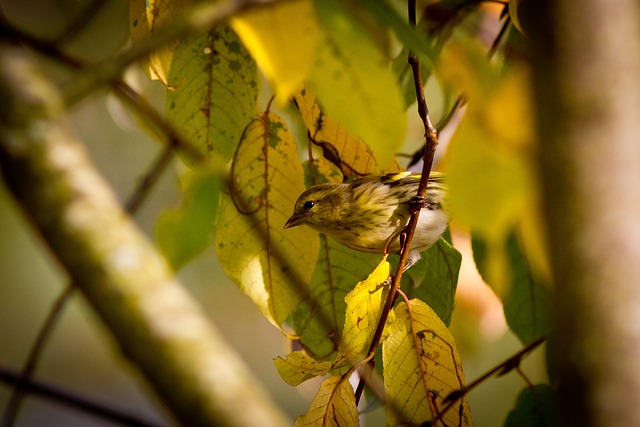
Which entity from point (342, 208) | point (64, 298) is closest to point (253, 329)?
point (342, 208)

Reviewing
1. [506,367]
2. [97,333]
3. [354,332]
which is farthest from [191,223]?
[97,333]

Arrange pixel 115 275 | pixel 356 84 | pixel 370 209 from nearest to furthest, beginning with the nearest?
pixel 115 275
pixel 356 84
pixel 370 209

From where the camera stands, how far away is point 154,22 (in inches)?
47.3

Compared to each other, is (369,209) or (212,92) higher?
(369,209)

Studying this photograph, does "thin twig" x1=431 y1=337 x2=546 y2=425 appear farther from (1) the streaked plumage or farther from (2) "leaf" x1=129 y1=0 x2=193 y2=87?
(1) the streaked plumage

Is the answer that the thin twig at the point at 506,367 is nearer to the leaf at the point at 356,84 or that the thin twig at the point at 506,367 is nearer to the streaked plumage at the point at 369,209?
the leaf at the point at 356,84

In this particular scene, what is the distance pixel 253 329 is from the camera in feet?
16.6

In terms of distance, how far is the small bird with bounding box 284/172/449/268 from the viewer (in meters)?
1.99

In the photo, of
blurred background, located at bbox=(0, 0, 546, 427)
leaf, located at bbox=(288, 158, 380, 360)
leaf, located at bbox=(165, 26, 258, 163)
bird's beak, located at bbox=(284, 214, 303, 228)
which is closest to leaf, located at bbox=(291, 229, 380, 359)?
leaf, located at bbox=(288, 158, 380, 360)

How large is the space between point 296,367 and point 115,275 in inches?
23.0

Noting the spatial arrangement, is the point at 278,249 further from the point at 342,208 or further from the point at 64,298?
the point at 342,208

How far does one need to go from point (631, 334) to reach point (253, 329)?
461 cm

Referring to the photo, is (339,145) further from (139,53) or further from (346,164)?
(139,53)

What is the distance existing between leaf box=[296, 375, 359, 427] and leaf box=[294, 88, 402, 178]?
1.30ft
